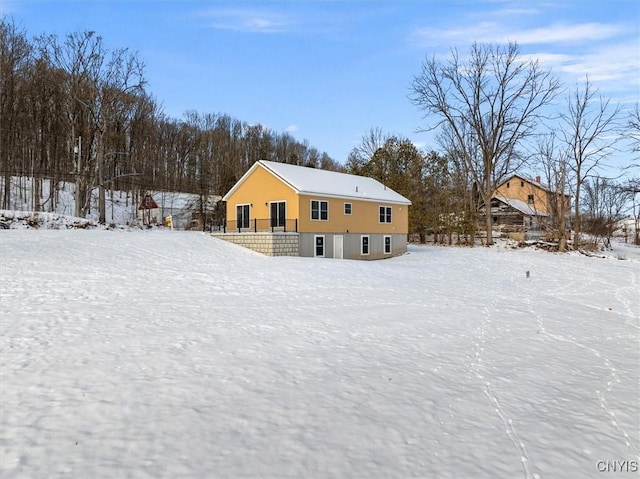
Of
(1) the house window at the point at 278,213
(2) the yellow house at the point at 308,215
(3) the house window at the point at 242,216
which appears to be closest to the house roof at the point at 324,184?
(2) the yellow house at the point at 308,215

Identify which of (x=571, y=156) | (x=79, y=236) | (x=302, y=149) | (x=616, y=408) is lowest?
(x=616, y=408)

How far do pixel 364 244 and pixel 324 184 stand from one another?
187 inches

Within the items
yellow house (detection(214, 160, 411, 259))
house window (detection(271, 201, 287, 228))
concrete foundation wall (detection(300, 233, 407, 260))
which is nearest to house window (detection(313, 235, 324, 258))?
yellow house (detection(214, 160, 411, 259))

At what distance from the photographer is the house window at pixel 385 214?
26766 mm

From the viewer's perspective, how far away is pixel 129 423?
3.78 m

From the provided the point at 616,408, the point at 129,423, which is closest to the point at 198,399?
the point at 129,423

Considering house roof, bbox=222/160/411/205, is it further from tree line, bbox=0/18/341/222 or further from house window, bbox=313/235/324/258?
tree line, bbox=0/18/341/222

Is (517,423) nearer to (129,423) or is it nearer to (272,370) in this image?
(272,370)

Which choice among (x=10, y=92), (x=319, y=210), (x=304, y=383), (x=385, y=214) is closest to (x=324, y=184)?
(x=319, y=210)

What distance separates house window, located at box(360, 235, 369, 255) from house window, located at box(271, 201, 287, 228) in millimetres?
5705

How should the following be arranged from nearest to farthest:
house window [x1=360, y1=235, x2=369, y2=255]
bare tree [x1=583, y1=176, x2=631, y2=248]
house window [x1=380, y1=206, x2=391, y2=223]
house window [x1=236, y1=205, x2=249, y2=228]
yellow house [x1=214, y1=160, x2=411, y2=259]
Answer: yellow house [x1=214, y1=160, x2=411, y2=259] < house window [x1=236, y1=205, x2=249, y2=228] < house window [x1=360, y1=235, x2=369, y2=255] < house window [x1=380, y1=206, x2=391, y2=223] < bare tree [x1=583, y1=176, x2=631, y2=248]

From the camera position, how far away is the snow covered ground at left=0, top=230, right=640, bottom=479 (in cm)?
337

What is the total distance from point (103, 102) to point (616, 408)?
32.6 metres

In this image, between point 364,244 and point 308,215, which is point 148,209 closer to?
point 308,215
